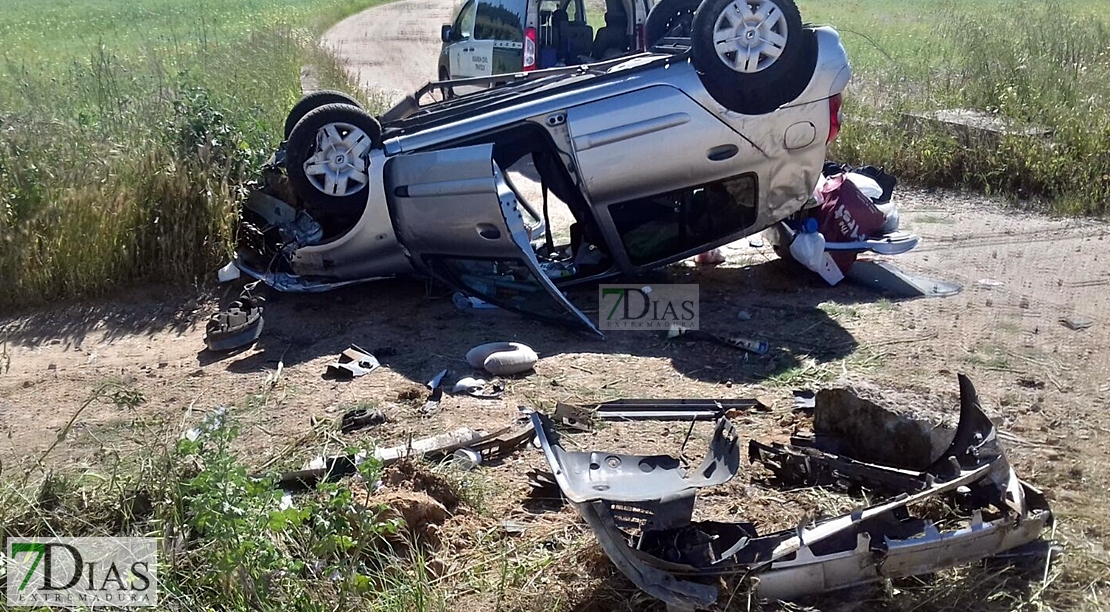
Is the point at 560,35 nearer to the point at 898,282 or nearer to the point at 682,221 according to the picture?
the point at 682,221

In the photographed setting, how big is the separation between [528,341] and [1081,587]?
3233 mm

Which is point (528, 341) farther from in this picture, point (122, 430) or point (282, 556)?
point (282, 556)

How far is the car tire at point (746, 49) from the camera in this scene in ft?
19.2

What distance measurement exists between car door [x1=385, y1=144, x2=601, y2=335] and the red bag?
6.57 feet

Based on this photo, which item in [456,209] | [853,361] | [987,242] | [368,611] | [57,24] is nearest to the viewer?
[368,611]

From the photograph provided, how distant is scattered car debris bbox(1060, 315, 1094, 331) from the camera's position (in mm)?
5707

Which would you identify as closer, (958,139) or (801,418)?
(801,418)

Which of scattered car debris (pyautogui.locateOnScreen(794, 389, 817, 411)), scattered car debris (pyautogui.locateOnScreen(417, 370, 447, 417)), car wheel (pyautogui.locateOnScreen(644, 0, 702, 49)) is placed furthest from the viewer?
car wheel (pyautogui.locateOnScreen(644, 0, 702, 49))

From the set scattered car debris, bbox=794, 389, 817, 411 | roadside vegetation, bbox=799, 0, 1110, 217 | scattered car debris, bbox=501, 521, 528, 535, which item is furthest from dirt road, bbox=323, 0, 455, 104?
scattered car debris, bbox=501, 521, 528, 535

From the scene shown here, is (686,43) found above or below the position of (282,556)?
above

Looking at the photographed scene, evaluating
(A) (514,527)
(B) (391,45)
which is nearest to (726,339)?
(A) (514,527)

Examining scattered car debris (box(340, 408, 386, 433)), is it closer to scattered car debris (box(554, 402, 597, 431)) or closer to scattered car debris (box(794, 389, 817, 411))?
scattered car debris (box(554, 402, 597, 431))

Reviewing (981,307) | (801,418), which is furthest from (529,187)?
(801,418)

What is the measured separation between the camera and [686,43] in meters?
6.75
